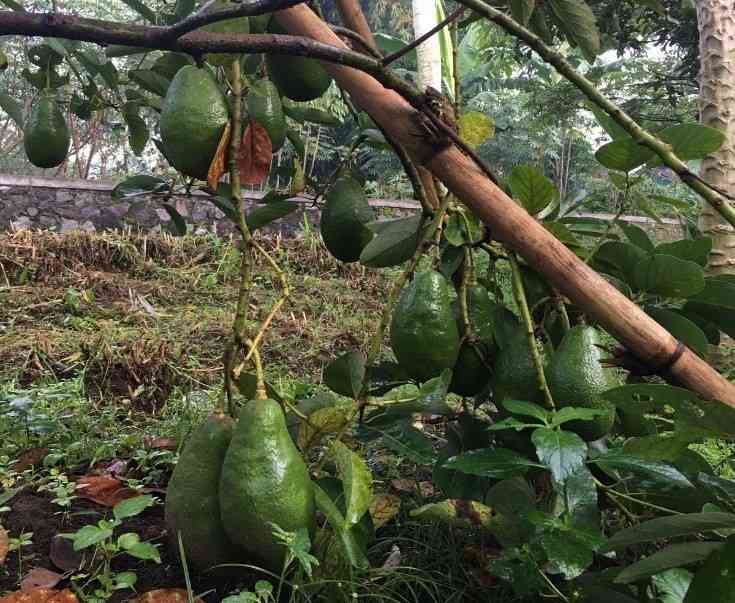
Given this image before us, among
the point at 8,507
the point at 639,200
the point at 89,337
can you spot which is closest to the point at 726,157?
the point at 639,200

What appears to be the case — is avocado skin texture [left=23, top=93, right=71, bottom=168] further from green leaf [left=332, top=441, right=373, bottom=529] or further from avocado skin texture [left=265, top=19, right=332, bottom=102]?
green leaf [left=332, top=441, right=373, bottom=529]

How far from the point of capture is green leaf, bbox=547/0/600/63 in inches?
32.2

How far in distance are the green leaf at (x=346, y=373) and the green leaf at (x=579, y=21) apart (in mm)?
483

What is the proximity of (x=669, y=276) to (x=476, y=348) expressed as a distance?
0.73 ft

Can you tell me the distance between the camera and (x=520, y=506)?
27.1 inches

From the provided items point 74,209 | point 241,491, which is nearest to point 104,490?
point 241,491

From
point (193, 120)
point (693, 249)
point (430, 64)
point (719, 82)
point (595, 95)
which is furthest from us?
point (719, 82)

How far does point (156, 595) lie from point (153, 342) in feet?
7.31

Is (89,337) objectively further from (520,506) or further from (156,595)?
(520,506)

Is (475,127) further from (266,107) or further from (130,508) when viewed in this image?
(130,508)

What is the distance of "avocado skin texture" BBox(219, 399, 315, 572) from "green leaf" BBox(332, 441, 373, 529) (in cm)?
5

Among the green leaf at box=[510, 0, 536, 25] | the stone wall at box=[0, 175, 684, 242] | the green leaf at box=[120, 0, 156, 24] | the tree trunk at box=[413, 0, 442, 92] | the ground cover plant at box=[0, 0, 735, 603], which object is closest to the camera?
the ground cover plant at box=[0, 0, 735, 603]

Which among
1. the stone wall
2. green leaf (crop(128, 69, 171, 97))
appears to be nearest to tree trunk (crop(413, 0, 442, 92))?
green leaf (crop(128, 69, 171, 97))

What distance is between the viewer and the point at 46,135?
103 cm
